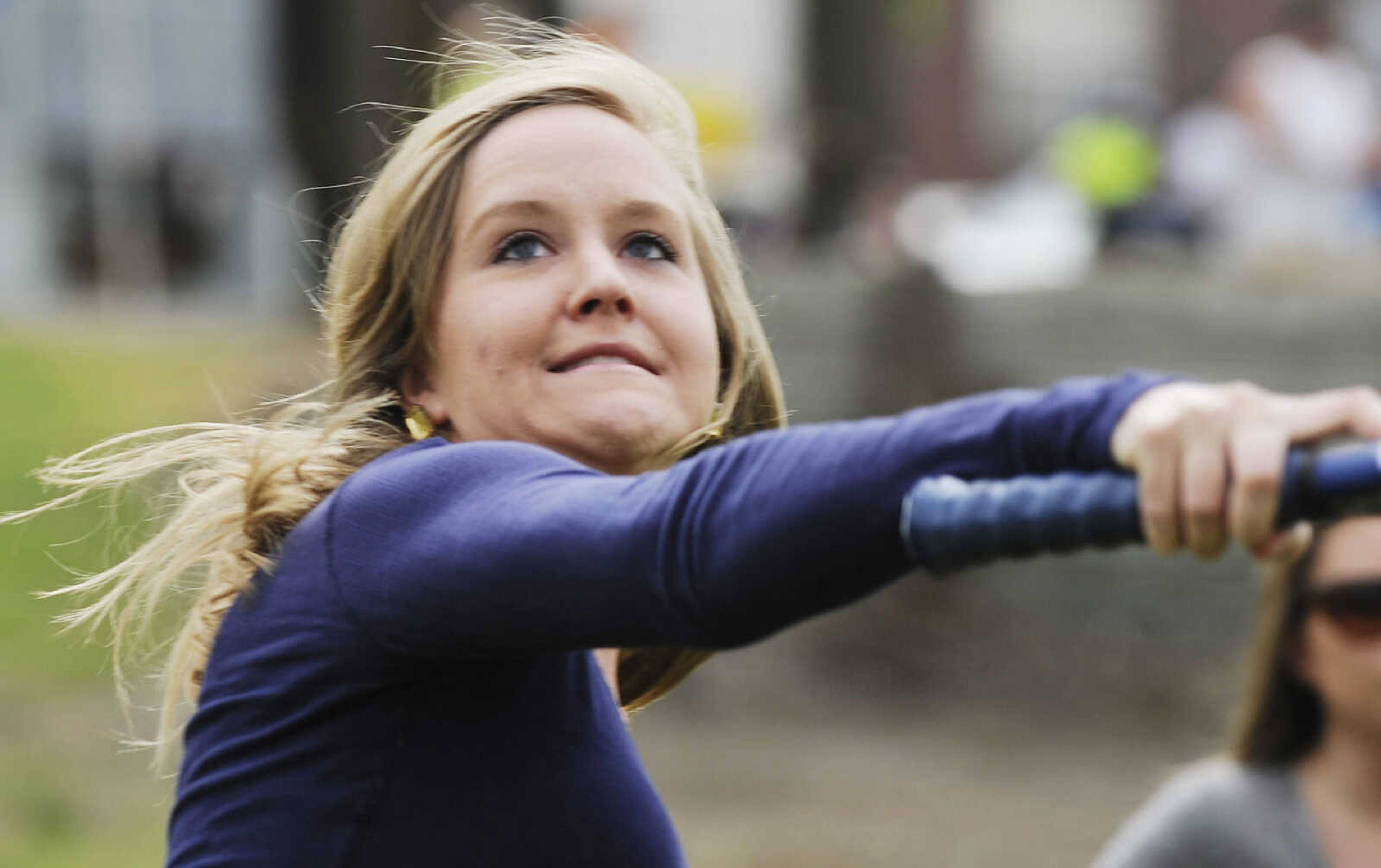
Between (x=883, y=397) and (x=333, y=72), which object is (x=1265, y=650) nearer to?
(x=883, y=397)

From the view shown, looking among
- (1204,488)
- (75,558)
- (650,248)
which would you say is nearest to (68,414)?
(75,558)

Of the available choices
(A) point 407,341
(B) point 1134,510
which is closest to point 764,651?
(A) point 407,341

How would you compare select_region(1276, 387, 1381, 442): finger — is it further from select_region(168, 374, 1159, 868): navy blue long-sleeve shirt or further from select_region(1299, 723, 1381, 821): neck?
select_region(1299, 723, 1381, 821): neck

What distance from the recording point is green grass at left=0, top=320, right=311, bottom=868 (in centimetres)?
696

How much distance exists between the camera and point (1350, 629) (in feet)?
10.1

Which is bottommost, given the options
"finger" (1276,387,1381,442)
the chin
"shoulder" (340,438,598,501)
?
the chin

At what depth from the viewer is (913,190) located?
1396 cm

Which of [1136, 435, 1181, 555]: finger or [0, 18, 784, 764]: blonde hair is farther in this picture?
[0, 18, 784, 764]: blonde hair

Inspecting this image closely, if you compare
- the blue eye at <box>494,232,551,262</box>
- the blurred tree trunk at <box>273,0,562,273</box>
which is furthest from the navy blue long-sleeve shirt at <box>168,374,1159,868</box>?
the blurred tree trunk at <box>273,0,562,273</box>

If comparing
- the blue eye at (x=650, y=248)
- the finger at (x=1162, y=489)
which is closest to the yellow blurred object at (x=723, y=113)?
the blue eye at (x=650, y=248)

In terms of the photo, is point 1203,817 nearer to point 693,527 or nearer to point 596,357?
point 596,357

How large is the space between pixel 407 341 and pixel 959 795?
5524mm

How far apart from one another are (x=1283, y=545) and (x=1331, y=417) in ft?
0.38

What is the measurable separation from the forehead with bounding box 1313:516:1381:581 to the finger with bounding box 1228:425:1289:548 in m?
1.63
